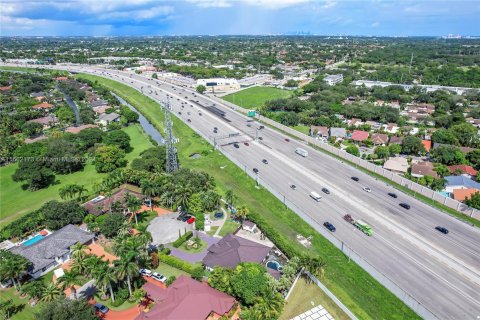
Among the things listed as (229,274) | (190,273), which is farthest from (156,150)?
(229,274)

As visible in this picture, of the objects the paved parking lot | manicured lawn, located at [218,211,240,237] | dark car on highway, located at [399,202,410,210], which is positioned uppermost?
dark car on highway, located at [399,202,410,210]

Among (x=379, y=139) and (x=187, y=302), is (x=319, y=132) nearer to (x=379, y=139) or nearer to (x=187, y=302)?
(x=379, y=139)

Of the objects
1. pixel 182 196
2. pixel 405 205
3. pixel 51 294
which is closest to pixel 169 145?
pixel 182 196

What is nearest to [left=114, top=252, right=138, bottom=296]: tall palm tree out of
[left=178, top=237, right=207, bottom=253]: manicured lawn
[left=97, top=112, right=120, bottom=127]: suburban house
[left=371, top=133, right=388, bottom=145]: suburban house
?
[left=178, top=237, right=207, bottom=253]: manicured lawn

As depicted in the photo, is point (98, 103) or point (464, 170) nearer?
point (464, 170)

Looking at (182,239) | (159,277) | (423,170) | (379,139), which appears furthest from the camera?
(379,139)

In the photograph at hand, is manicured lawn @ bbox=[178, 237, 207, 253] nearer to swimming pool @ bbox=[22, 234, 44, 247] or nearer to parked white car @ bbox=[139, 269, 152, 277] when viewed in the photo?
parked white car @ bbox=[139, 269, 152, 277]
